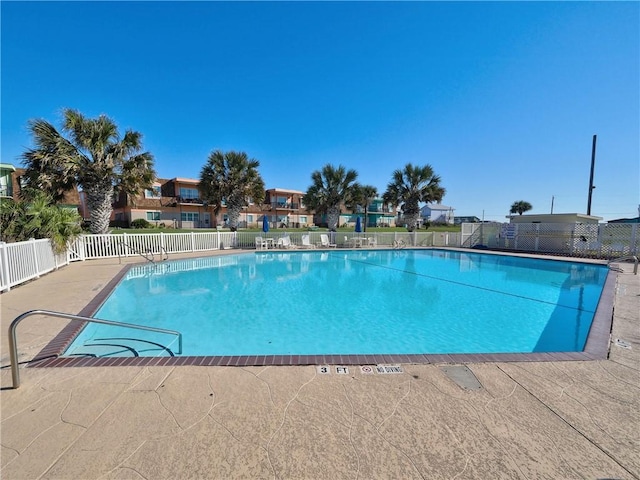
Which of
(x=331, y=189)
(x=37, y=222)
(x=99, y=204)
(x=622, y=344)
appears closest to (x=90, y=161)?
(x=99, y=204)

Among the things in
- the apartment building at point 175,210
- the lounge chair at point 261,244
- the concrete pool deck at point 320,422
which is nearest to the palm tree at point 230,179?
the lounge chair at point 261,244

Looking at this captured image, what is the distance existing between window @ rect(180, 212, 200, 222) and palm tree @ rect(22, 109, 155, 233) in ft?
70.5

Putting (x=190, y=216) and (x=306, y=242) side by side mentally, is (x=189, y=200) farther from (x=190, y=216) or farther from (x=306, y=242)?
(x=306, y=242)

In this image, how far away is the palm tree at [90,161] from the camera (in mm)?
11164

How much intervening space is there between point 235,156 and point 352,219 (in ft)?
109

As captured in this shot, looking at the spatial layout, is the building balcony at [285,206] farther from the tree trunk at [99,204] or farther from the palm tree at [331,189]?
the tree trunk at [99,204]

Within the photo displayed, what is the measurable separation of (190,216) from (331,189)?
2109 centimetres

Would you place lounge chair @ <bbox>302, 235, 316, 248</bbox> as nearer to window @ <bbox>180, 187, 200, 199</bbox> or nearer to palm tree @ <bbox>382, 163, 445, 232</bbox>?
palm tree @ <bbox>382, 163, 445, 232</bbox>

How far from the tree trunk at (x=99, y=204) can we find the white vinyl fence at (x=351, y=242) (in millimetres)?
713

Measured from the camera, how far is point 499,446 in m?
2.03

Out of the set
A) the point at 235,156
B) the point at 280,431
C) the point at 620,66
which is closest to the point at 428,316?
the point at 280,431

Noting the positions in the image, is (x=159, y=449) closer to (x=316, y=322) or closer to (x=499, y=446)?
(x=499, y=446)

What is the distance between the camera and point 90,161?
11.9m

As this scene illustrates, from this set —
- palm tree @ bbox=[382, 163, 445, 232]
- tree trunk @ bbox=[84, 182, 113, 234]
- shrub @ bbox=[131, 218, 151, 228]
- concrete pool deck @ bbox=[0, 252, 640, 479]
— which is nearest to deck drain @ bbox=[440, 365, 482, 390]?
concrete pool deck @ bbox=[0, 252, 640, 479]
